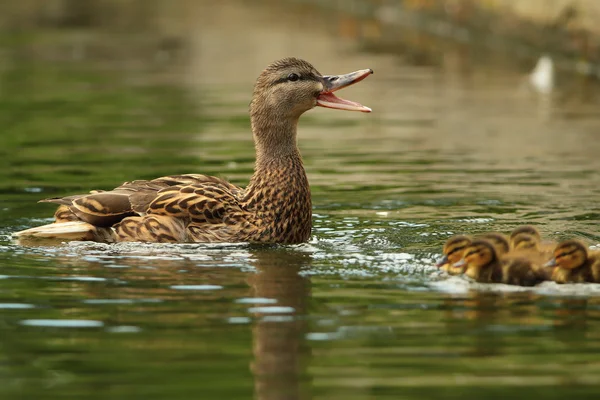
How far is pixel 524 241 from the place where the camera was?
8438mm

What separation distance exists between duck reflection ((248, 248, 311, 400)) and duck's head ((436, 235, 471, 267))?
0.81 m

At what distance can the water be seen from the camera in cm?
647

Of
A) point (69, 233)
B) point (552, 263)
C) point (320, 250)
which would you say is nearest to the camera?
point (552, 263)

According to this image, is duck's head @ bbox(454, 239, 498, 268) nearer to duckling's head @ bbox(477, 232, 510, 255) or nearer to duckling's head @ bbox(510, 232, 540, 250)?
duckling's head @ bbox(477, 232, 510, 255)

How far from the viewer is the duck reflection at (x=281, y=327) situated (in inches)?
246

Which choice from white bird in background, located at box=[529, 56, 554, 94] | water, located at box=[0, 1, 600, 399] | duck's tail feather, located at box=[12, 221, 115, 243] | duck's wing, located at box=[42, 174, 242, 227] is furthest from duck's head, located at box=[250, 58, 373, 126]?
white bird in background, located at box=[529, 56, 554, 94]

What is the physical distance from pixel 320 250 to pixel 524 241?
160cm

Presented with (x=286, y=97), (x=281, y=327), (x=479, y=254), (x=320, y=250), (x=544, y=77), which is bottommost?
(x=281, y=327)

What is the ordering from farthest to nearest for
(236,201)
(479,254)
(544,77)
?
(544,77) < (236,201) < (479,254)

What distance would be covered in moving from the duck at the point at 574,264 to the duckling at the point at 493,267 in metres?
0.13

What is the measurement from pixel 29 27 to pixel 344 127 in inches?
449

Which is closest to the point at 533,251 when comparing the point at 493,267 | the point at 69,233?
the point at 493,267

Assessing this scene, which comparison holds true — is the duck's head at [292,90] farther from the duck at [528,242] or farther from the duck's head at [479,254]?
the duck's head at [479,254]

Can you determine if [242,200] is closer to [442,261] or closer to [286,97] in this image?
[286,97]
